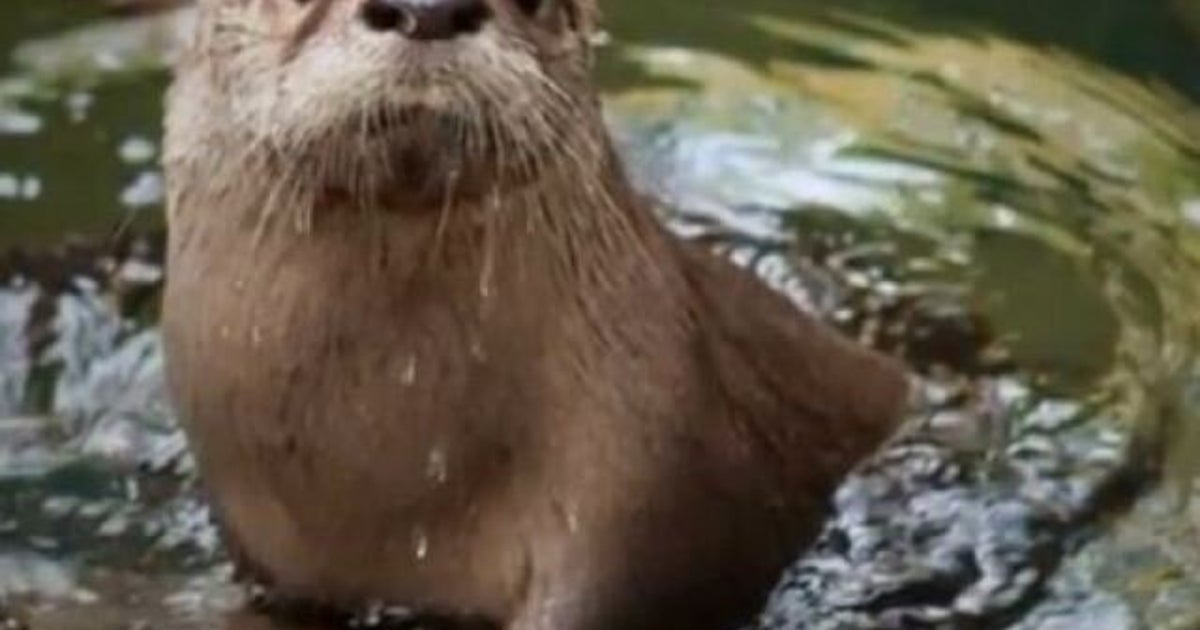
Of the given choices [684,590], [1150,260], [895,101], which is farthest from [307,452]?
[895,101]

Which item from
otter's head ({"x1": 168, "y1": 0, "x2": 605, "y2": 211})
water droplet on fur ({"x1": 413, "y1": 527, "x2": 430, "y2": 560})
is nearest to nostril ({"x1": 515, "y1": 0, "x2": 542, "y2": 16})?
otter's head ({"x1": 168, "y1": 0, "x2": 605, "y2": 211})

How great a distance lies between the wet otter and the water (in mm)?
55

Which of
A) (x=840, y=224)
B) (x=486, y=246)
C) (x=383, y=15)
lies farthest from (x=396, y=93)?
(x=840, y=224)

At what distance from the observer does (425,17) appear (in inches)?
122

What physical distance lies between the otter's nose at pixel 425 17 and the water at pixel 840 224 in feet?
1.68

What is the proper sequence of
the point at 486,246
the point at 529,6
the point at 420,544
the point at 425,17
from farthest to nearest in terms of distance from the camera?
the point at 420,544 < the point at 486,246 < the point at 529,6 < the point at 425,17

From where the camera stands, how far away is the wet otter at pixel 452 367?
3441 mm

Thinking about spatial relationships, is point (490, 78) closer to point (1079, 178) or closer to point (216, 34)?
point (216, 34)

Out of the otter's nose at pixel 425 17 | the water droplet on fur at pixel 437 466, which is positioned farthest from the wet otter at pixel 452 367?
the otter's nose at pixel 425 17

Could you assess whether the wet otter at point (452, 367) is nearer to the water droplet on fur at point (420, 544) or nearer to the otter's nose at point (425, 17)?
the water droplet on fur at point (420, 544)

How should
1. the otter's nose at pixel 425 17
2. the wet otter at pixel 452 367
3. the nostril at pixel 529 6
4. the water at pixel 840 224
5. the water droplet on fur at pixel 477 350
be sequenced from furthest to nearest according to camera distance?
the water at pixel 840 224 → the water droplet on fur at pixel 477 350 → the wet otter at pixel 452 367 → the nostril at pixel 529 6 → the otter's nose at pixel 425 17

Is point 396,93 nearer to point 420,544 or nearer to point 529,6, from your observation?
point 529,6

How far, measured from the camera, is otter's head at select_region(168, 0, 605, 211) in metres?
3.16

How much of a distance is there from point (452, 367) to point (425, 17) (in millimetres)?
545
